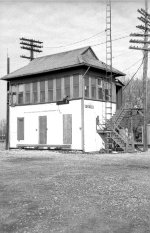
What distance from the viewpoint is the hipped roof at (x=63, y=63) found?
2708cm

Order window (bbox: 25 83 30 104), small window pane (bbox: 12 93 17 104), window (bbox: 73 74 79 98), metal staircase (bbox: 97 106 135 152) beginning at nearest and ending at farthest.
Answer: metal staircase (bbox: 97 106 135 152)
window (bbox: 73 74 79 98)
window (bbox: 25 83 30 104)
small window pane (bbox: 12 93 17 104)

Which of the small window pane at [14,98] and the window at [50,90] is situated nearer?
the window at [50,90]

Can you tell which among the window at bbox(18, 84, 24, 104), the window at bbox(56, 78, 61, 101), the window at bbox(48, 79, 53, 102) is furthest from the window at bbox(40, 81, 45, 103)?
the window at bbox(18, 84, 24, 104)

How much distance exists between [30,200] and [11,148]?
23256 millimetres

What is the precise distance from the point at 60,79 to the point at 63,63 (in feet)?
5.00

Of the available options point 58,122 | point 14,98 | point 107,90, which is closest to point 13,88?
point 14,98

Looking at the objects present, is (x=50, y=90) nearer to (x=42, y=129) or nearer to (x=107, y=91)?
(x=42, y=129)

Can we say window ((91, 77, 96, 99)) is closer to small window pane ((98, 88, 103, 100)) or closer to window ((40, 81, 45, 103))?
small window pane ((98, 88, 103, 100))

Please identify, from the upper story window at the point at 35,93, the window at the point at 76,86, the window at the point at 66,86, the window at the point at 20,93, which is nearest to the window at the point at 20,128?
the window at the point at 20,93

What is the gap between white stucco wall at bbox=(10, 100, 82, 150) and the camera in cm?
2634

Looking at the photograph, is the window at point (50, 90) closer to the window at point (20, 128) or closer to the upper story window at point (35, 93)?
the upper story window at point (35, 93)

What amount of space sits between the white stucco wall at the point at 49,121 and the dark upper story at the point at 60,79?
2.31 ft

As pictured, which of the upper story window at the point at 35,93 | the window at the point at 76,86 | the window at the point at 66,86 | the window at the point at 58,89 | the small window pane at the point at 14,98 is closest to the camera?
the window at the point at 76,86

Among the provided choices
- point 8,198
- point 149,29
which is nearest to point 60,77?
point 149,29
